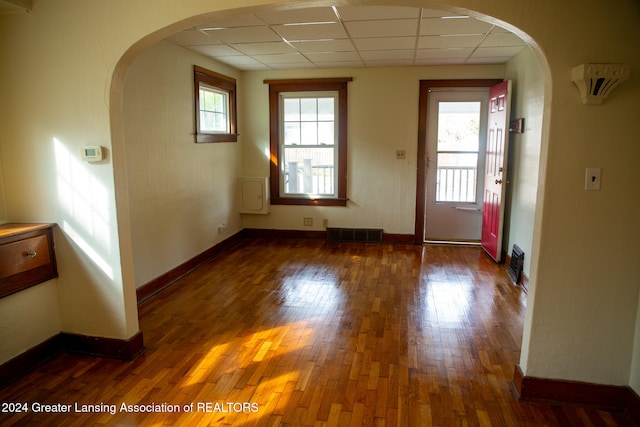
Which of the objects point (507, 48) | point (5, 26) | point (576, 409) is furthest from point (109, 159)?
point (507, 48)

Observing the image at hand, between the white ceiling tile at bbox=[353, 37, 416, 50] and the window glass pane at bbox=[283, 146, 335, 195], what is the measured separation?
182cm

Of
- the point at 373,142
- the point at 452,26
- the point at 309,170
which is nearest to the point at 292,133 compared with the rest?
the point at 309,170

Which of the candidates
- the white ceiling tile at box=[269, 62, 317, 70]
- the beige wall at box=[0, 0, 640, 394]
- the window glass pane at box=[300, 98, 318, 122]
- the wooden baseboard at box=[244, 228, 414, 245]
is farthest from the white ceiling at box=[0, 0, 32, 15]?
the wooden baseboard at box=[244, 228, 414, 245]

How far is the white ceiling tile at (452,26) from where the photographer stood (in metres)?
3.38

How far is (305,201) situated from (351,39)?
2566mm

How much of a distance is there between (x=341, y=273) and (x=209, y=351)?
1.99m

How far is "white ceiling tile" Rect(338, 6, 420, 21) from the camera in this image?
3092 mm

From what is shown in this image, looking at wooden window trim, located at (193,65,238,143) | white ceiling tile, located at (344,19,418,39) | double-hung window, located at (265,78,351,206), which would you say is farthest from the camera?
double-hung window, located at (265,78,351,206)

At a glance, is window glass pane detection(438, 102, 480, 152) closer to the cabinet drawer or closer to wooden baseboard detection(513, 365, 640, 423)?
wooden baseboard detection(513, 365, 640, 423)

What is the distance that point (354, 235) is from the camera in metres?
5.97

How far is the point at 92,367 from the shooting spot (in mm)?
2695

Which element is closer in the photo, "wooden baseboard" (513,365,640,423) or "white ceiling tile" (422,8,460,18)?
"wooden baseboard" (513,365,640,423)

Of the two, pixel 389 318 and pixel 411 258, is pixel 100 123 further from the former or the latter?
pixel 411 258

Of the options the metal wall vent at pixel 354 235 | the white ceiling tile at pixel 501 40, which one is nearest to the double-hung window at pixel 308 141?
the metal wall vent at pixel 354 235
